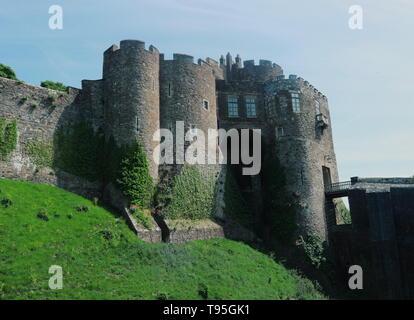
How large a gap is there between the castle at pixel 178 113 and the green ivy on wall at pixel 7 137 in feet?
1.21

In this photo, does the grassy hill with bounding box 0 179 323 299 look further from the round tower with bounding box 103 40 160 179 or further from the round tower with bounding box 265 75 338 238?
the round tower with bounding box 265 75 338 238

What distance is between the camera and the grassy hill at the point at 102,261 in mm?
18000

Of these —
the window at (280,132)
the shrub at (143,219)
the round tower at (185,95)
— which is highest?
the round tower at (185,95)

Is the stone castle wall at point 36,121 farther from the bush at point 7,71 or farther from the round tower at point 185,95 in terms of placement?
the bush at point 7,71

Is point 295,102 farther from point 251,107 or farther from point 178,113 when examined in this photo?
point 178,113

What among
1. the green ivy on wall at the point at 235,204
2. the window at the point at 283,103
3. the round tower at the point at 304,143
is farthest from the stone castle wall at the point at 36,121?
the window at the point at 283,103

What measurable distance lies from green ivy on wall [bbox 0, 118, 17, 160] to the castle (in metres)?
0.37

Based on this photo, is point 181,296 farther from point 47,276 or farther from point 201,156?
point 201,156

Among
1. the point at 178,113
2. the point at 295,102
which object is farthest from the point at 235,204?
the point at 295,102

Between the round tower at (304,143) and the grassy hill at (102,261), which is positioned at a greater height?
the round tower at (304,143)

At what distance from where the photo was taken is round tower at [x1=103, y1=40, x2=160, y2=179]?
27688 millimetres

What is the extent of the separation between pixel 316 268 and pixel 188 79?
17078 mm

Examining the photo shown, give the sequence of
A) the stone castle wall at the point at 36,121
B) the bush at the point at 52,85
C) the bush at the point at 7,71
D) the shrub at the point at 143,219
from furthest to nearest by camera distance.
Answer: the bush at the point at 52,85
the bush at the point at 7,71
the stone castle wall at the point at 36,121
the shrub at the point at 143,219

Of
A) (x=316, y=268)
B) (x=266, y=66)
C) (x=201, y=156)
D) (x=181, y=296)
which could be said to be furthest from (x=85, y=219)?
(x=266, y=66)
